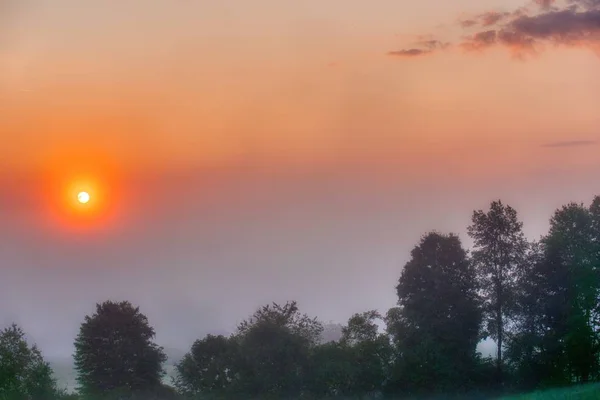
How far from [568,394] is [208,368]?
93.8ft

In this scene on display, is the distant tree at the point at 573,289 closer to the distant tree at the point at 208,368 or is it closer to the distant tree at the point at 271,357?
the distant tree at the point at 271,357

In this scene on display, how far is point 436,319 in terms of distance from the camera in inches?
2454

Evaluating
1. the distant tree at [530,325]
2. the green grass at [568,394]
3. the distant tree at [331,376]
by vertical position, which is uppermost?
the distant tree at [530,325]

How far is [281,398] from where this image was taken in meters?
60.7

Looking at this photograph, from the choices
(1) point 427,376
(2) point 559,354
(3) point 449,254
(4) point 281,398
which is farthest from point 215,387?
(2) point 559,354

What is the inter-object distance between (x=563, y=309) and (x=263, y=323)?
23.9 metres

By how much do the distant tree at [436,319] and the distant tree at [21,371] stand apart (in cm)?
3038

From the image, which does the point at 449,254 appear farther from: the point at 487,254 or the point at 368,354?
the point at 368,354

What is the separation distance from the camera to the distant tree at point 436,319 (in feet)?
197

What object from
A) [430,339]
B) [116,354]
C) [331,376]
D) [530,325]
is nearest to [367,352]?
[331,376]

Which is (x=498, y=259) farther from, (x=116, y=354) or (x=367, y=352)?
(x=116, y=354)

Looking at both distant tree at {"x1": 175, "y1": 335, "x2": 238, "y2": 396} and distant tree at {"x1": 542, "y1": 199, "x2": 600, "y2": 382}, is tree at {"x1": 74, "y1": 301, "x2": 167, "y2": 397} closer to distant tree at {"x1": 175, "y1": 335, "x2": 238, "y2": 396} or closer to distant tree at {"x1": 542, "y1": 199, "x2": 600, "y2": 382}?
distant tree at {"x1": 175, "y1": 335, "x2": 238, "y2": 396}

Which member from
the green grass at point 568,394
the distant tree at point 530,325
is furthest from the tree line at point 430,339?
the green grass at point 568,394

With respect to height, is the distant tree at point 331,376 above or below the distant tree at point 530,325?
below
